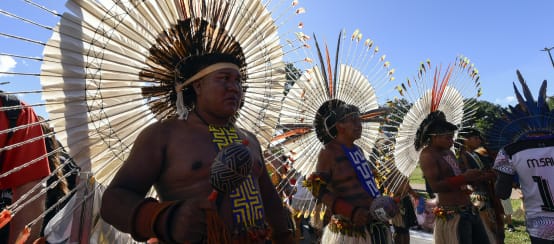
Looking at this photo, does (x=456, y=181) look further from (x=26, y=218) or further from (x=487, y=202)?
(x=26, y=218)

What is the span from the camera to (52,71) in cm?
162

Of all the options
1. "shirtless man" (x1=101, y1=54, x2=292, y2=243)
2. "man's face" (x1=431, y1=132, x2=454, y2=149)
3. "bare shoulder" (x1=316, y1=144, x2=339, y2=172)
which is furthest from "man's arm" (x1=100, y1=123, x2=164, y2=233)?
"man's face" (x1=431, y1=132, x2=454, y2=149)

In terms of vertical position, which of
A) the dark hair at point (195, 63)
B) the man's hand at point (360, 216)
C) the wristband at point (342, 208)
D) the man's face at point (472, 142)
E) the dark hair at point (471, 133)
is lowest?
the man's face at point (472, 142)

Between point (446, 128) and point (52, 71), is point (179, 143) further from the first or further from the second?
point (446, 128)

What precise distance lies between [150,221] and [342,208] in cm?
226

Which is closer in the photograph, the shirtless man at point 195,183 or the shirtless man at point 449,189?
the shirtless man at point 195,183

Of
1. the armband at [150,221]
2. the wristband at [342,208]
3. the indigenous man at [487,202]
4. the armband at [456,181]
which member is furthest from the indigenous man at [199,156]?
the indigenous man at [487,202]

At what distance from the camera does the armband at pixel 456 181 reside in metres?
4.29

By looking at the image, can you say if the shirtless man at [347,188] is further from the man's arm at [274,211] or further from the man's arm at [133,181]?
the man's arm at [133,181]

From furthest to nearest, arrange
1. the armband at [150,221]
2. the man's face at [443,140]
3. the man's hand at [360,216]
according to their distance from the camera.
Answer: the man's face at [443,140] < the man's hand at [360,216] < the armband at [150,221]

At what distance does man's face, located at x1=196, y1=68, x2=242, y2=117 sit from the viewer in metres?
1.96

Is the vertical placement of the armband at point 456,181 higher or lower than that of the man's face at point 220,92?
lower

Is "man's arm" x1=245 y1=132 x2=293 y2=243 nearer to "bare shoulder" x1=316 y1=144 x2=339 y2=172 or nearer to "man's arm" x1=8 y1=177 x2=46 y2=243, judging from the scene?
"man's arm" x1=8 y1=177 x2=46 y2=243

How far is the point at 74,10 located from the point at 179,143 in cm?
79
